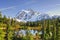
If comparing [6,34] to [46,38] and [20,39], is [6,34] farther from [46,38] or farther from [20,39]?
[46,38]

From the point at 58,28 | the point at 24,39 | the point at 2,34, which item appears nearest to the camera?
the point at 2,34

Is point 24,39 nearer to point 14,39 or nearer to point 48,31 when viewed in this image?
point 14,39

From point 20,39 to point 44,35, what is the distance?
1310cm

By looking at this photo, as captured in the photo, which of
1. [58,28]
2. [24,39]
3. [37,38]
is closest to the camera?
[24,39]

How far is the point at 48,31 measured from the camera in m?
109

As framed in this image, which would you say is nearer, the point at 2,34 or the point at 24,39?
the point at 2,34

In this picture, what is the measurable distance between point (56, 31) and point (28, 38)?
46.0ft

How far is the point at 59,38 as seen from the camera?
86.7 metres

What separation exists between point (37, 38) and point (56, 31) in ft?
48.4

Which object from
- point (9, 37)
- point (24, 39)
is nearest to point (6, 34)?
point (9, 37)

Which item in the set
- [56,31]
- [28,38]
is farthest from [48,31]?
[28,38]

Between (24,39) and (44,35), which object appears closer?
(24,39)

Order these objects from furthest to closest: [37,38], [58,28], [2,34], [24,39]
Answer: [37,38], [58,28], [24,39], [2,34]

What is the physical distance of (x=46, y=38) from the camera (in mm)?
93125
